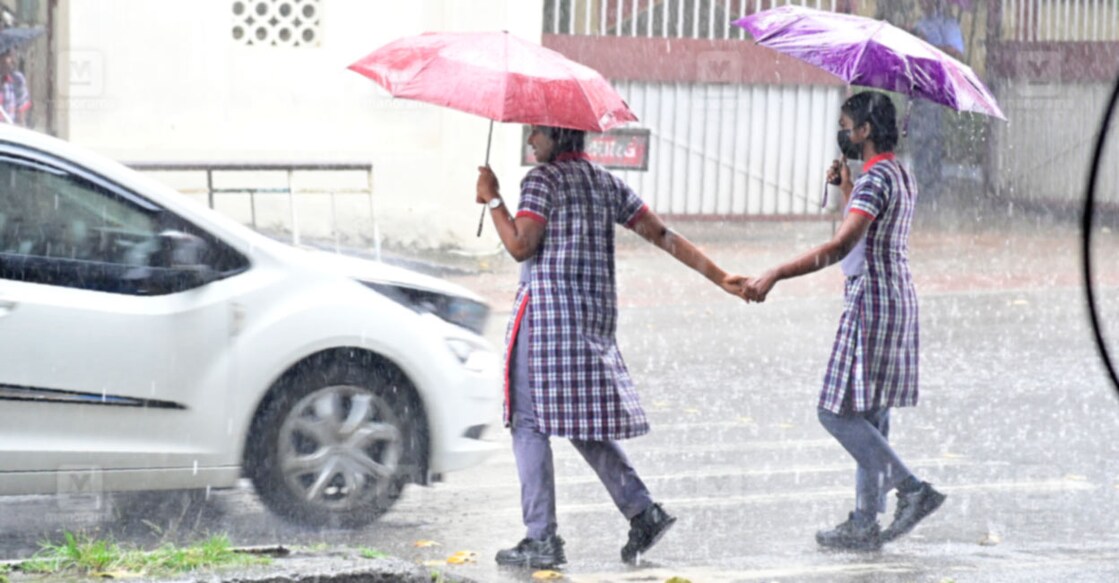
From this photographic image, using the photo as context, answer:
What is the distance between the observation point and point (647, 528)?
594 centimetres

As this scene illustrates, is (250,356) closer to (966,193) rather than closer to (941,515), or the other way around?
(941,515)

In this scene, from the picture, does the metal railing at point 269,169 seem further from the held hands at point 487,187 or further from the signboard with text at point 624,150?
the held hands at point 487,187

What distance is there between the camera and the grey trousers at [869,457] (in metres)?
6.26

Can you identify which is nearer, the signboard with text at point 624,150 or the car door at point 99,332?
the car door at point 99,332

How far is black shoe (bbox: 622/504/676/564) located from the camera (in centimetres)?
593

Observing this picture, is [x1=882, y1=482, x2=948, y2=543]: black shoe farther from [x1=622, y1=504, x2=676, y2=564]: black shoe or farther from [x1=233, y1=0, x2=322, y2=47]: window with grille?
[x1=233, y1=0, x2=322, y2=47]: window with grille

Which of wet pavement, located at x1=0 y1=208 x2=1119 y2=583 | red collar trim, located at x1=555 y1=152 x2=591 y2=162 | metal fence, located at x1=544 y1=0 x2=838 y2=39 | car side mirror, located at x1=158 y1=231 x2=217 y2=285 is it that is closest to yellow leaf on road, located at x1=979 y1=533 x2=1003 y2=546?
wet pavement, located at x1=0 y1=208 x2=1119 y2=583

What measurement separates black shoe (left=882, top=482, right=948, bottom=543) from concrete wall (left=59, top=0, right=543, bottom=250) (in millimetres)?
9724

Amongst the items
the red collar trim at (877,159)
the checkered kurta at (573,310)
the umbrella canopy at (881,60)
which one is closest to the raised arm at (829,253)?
the red collar trim at (877,159)

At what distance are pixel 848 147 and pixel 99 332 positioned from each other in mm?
2865

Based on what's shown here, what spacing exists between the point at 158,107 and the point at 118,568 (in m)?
11.1

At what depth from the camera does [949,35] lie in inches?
774
